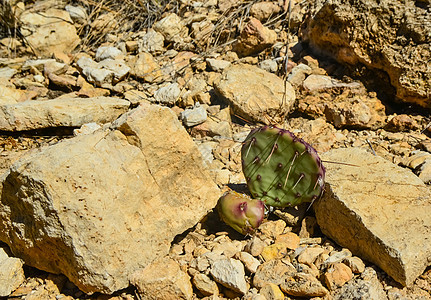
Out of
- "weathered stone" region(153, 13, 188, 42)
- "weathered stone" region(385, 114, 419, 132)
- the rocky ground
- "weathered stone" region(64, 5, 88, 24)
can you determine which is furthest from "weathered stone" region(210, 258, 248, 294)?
"weathered stone" region(64, 5, 88, 24)

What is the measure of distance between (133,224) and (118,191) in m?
0.21

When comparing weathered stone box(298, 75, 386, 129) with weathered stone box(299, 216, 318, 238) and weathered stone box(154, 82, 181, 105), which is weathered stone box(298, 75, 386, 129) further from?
weathered stone box(299, 216, 318, 238)

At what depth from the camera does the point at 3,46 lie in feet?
18.4

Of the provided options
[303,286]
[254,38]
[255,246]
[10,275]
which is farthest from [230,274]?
[254,38]

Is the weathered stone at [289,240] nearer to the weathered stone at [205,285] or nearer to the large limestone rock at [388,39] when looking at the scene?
the weathered stone at [205,285]

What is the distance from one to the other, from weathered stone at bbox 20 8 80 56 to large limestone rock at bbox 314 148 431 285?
13.6ft

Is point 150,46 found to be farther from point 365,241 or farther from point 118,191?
point 365,241

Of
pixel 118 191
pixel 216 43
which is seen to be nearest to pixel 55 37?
pixel 216 43

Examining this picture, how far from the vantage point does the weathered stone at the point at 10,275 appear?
243 centimetres

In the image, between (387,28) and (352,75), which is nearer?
(387,28)

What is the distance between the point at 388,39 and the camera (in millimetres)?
4020

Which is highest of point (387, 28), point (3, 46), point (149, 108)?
point (387, 28)

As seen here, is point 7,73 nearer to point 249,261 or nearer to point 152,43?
point 152,43

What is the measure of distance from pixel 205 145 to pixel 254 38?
166 centimetres
